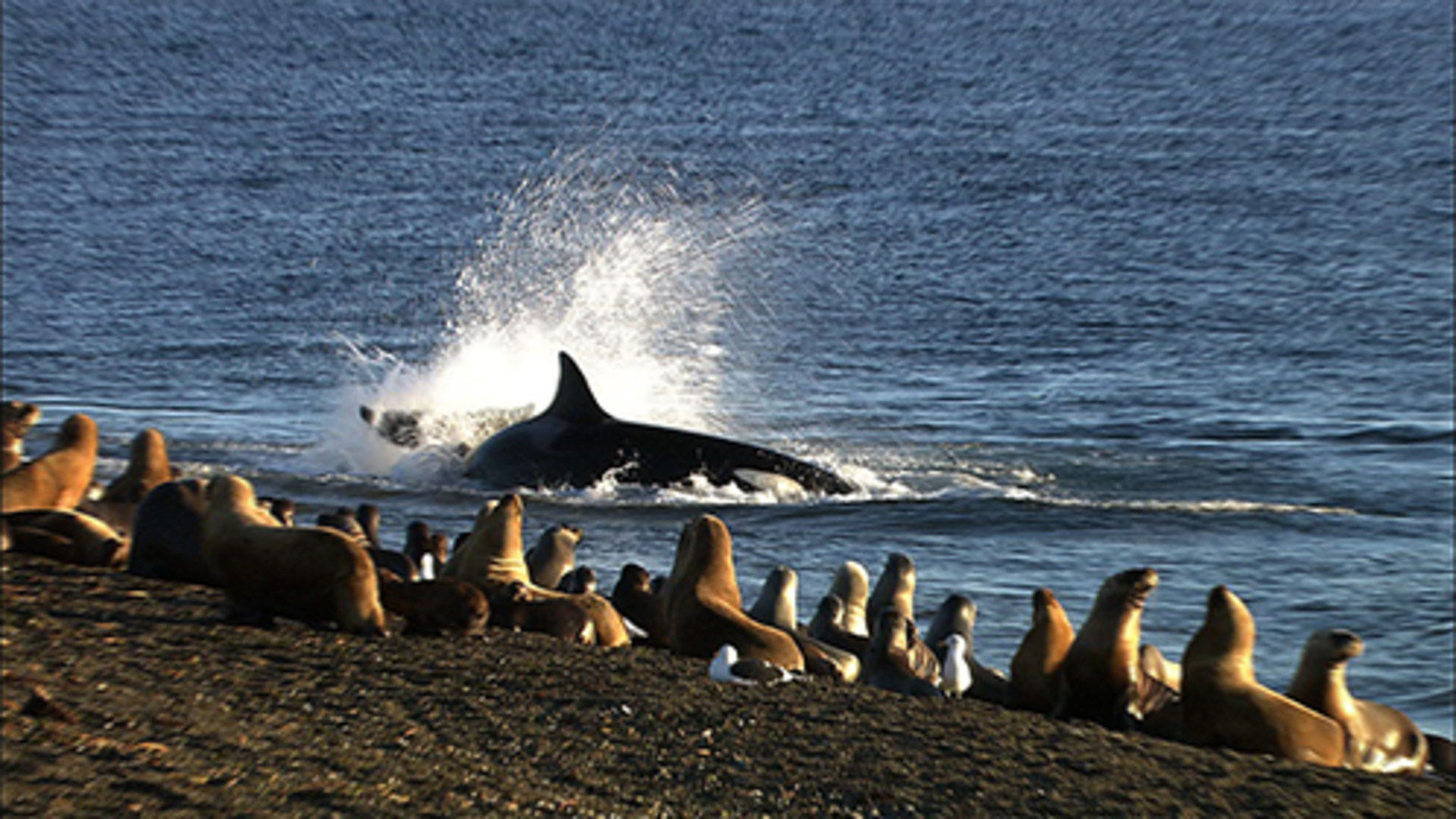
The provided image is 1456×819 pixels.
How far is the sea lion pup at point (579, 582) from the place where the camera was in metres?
9.21

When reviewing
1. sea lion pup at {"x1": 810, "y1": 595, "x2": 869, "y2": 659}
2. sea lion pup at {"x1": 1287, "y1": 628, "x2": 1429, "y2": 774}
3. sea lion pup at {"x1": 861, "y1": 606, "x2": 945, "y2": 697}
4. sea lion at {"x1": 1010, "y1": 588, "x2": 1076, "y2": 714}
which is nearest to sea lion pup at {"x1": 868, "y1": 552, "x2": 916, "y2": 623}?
sea lion pup at {"x1": 810, "y1": 595, "x2": 869, "y2": 659}

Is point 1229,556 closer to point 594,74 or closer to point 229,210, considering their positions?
point 229,210

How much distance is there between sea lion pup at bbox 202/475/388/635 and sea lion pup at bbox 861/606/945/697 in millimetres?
1995

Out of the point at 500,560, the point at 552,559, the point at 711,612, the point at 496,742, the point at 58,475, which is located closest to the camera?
the point at 496,742

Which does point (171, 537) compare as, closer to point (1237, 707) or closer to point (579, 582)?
point (579, 582)

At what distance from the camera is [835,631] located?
8.74 metres

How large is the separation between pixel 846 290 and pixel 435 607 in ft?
66.1

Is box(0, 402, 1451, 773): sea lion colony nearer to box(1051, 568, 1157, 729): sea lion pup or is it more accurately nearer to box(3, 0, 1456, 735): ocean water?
box(1051, 568, 1157, 729): sea lion pup

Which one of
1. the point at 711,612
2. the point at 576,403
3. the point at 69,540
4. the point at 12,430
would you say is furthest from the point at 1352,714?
the point at 576,403

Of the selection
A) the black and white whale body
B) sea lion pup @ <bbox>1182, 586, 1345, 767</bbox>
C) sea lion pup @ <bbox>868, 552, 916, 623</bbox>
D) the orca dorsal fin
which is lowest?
sea lion pup @ <bbox>1182, 586, 1345, 767</bbox>

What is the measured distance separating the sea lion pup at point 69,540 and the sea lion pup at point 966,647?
3.61 m

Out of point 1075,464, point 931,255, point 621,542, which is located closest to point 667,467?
point 621,542

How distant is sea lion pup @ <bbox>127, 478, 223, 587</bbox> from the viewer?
8078 millimetres

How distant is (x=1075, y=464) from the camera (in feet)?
53.3
